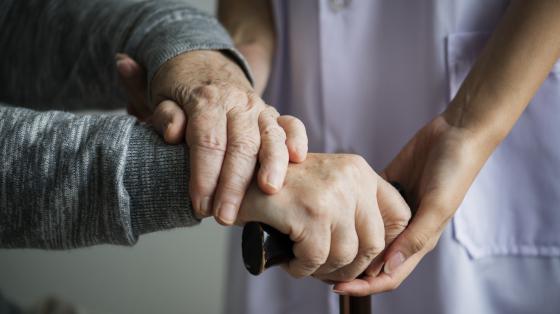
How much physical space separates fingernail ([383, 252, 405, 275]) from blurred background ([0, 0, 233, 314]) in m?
1.04

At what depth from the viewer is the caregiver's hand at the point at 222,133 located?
479 mm

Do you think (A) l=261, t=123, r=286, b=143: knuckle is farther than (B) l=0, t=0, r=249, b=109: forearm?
No

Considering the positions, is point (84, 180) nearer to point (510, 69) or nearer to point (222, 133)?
point (222, 133)

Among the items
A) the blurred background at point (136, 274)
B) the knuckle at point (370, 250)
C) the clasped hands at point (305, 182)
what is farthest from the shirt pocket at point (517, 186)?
the blurred background at point (136, 274)

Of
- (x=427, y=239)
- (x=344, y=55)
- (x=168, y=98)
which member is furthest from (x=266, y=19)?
(x=427, y=239)

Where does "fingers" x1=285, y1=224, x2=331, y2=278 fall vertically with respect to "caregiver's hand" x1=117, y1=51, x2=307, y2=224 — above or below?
below

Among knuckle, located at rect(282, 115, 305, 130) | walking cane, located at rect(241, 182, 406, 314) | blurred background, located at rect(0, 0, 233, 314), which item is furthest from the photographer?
blurred background, located at rect(0, 0, 233, 314)

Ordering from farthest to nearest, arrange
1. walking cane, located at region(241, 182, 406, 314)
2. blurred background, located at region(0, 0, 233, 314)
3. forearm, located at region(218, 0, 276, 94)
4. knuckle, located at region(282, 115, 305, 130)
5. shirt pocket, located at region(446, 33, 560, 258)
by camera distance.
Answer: blurred background, located at region(0, 0, 233, 314)
forearm, located at region(218, 0, 276, 94)
shirt pocket, located at region(446, 33, 560, 258)
knuckle, located at region(282, 115, 305, 130)
walking cane, located at region(241, 182, 406, 314)

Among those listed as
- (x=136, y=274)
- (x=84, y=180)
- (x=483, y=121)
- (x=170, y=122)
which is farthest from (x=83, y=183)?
(x=136, y=274)

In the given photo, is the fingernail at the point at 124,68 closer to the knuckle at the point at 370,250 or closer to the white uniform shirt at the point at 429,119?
the white uniform shirt at the point at 429,119

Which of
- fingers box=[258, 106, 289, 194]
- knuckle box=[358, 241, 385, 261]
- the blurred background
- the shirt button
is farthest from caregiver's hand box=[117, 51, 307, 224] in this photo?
the blurred background

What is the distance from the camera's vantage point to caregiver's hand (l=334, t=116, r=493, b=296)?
0.57 meters

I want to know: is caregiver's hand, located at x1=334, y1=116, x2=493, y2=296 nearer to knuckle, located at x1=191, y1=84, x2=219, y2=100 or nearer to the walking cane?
the walking cane

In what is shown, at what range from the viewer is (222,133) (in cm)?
51
